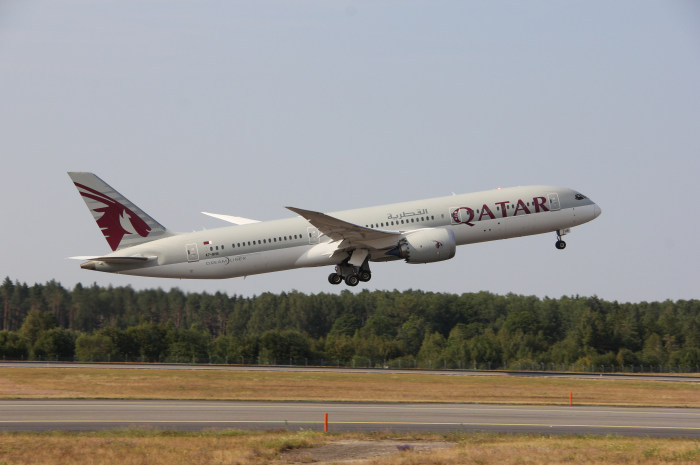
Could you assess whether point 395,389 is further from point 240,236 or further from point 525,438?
point 525,438

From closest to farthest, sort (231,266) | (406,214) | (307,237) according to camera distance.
Answer: (231,266)
(307,237)
(406,214)

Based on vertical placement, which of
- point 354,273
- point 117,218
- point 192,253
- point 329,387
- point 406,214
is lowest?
point 329,387

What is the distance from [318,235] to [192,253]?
855 centimetres

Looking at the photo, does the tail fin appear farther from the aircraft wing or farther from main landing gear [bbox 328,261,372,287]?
main landing gear [bbox 328,261,372,287]

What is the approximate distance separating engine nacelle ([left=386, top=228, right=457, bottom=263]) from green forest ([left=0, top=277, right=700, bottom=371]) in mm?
44136

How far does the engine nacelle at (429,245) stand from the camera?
2002 inches

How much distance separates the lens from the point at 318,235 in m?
52.7

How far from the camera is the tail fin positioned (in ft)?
175

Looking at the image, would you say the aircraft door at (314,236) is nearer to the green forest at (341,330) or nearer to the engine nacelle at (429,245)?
the engine nacelle at (429,245)

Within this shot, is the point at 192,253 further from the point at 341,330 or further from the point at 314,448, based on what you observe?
the point at 341,330

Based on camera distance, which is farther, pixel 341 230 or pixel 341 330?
pixel 341 330

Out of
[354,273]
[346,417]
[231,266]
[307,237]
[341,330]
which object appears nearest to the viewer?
[346,417]

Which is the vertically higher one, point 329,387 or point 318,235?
point 318,235

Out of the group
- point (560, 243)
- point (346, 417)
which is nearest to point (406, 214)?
point (560, 243)
